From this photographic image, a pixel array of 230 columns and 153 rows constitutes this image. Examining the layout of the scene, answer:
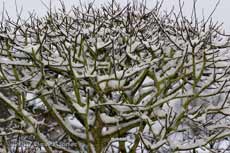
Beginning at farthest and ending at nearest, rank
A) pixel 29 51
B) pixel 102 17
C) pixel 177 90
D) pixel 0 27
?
pixel 102 17 < pixel 0 27 < pixel 177 90 < pixel 29 51

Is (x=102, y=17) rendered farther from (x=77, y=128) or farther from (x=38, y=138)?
(x=38, y=138)

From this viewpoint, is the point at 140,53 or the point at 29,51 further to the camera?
the point at 140,53

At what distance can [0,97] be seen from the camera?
7.28 meters

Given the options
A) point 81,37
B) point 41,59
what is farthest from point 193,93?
point 41,59

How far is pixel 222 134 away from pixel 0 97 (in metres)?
4.00

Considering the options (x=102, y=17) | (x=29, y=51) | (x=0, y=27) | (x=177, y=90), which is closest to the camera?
(x=29, y=51)

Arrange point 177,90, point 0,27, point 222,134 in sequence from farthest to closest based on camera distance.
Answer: point 0,27 < point 177,90 < point 222,134

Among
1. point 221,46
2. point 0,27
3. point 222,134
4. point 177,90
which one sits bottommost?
point 222,134

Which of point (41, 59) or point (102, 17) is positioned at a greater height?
point (102, 17)

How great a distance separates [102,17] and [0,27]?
2.18 meters

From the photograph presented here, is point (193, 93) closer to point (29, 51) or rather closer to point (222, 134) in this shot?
point (222, 134)

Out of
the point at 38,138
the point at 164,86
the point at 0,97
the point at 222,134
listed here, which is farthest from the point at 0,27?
the point at 222,134

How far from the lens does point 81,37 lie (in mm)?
7227

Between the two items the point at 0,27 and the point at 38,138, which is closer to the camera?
the point at 38,138
